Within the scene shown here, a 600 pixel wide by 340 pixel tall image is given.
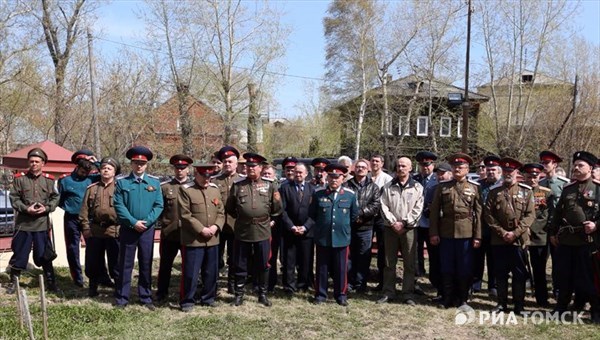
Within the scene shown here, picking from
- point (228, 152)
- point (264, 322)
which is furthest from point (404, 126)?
point (264, 322)

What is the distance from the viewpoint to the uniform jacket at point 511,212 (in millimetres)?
6223

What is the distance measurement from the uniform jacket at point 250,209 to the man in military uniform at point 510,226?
2623 millimetres

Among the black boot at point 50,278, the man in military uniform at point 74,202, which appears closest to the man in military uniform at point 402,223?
the man in military uniform at point 74,202

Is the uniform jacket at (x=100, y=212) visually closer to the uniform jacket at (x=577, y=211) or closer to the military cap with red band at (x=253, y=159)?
the military cap with red band at (x=253, y=159)

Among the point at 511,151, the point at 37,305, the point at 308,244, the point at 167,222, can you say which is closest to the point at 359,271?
the point at 308,244

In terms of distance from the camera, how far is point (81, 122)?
21.8 meters

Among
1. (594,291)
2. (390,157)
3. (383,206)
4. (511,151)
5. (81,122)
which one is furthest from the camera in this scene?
(390,157)

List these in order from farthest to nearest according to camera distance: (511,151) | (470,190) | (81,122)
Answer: (511,151) → (81,122) → (470,190)

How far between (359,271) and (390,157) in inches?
954

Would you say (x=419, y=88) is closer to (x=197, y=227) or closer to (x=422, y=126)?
(x=422, y=126)

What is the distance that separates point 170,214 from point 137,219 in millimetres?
544

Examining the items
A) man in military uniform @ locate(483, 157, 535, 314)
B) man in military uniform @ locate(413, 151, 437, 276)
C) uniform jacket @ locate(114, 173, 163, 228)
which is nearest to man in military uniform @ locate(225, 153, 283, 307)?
uniform jacket @ locate(114, 173, 163, 228)

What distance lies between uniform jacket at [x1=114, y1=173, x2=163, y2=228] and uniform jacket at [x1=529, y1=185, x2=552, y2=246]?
15.3 feet

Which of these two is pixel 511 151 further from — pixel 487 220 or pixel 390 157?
pixel 487 220
